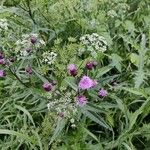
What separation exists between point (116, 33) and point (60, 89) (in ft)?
3.44

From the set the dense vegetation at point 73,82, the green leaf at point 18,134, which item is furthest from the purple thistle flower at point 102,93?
the green leaf at point 18,134

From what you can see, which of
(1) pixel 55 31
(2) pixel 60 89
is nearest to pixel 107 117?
(2) pixel 60 89

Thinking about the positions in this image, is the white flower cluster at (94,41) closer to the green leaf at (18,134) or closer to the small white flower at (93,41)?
the small white flower at (93,41)

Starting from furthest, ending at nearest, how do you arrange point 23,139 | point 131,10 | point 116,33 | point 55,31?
point 131,10
point 116,33
point 55,31
point 23,139

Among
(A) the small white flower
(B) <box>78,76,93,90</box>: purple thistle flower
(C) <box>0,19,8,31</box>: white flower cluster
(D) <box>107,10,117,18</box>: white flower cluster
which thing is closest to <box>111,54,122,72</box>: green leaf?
(A) the small white flower

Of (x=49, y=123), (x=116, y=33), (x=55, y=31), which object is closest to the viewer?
(x=49, y=123)

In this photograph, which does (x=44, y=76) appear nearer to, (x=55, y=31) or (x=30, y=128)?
(x=30, y=128)

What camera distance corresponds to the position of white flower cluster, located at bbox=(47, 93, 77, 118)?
2.13m

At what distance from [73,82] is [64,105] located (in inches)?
8.4

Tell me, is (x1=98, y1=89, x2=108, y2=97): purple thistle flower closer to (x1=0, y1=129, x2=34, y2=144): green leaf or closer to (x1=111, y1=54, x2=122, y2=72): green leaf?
(x1=111, y1=54, x2=122, y2=72): green leaf

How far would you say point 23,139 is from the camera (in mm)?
2375

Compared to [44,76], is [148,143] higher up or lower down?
lower down

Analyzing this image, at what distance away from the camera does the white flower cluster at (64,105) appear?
2127mm

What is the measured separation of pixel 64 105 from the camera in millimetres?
2127
